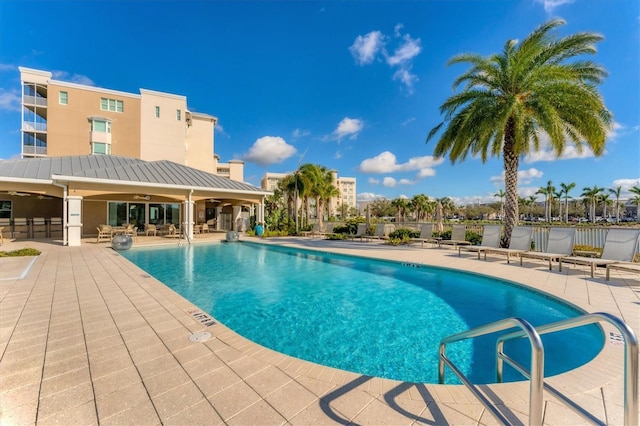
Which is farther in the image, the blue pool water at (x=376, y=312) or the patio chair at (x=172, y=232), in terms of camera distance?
the patio chair at (x=172, y=232)

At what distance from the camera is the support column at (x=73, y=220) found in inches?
533

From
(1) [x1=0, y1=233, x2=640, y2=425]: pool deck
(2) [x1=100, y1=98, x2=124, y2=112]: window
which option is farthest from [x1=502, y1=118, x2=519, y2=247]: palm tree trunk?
(2) [x1=100, y1=98, x2=124, y2=112]: window

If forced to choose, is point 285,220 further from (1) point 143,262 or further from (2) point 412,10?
(2) point 412,10

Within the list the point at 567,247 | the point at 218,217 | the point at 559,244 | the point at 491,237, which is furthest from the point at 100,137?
the point at 567,247

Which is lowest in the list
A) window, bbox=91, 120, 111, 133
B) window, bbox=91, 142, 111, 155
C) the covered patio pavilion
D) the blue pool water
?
the blue pool water

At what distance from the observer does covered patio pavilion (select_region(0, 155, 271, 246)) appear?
1388cm

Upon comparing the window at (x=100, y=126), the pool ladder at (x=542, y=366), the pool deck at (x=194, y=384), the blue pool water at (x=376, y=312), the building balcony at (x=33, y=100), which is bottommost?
the blue pool water at (x=376, y=312)

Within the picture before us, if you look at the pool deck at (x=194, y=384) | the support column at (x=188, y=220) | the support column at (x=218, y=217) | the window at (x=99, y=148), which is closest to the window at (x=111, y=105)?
the window at (x=99, y=148)

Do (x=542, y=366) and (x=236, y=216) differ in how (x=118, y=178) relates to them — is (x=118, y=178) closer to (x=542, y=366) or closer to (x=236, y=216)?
(x=236, y=216)

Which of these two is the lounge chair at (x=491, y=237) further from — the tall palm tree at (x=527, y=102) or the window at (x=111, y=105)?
the window at (x=111, y=105)

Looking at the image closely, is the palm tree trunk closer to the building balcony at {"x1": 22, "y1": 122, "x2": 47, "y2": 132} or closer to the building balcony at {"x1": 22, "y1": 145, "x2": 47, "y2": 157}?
the building balcony at {"x1": 22, "y1": 145, "x2": 47, "y2": 157}

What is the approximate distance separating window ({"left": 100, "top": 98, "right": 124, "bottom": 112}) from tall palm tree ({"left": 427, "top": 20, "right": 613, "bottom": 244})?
29023 mm

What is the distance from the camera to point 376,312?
5.93 metres

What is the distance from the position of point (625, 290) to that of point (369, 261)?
7030 mm
